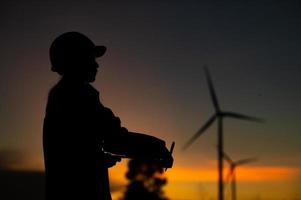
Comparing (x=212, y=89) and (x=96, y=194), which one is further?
(x=212, y=89)

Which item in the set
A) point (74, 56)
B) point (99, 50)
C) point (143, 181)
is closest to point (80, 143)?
point (74, 56)

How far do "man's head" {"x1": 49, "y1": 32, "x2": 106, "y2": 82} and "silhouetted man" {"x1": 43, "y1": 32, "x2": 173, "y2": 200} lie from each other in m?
0.15

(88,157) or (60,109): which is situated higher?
(60,109)

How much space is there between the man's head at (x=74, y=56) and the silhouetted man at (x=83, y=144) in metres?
0.15

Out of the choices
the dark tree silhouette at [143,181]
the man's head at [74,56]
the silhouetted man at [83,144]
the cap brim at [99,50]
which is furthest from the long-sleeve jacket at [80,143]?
the dark tree silhouette at [143,181]

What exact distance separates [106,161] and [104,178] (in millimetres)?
146

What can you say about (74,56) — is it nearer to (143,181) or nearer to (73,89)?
(73,89)

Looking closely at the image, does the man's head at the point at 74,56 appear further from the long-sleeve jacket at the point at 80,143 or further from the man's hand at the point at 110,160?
the man's hand at the point at 110,160

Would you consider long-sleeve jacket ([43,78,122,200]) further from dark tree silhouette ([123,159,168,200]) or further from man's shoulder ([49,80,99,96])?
dark tree silhouette ([123,159,168,200])

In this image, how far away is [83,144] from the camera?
5215 millimetres

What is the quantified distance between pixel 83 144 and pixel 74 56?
0.80 metres

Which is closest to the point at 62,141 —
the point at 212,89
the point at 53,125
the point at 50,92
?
the point at 53,125

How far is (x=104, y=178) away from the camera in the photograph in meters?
5.26

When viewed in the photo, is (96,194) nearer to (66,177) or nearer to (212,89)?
(66,177)
